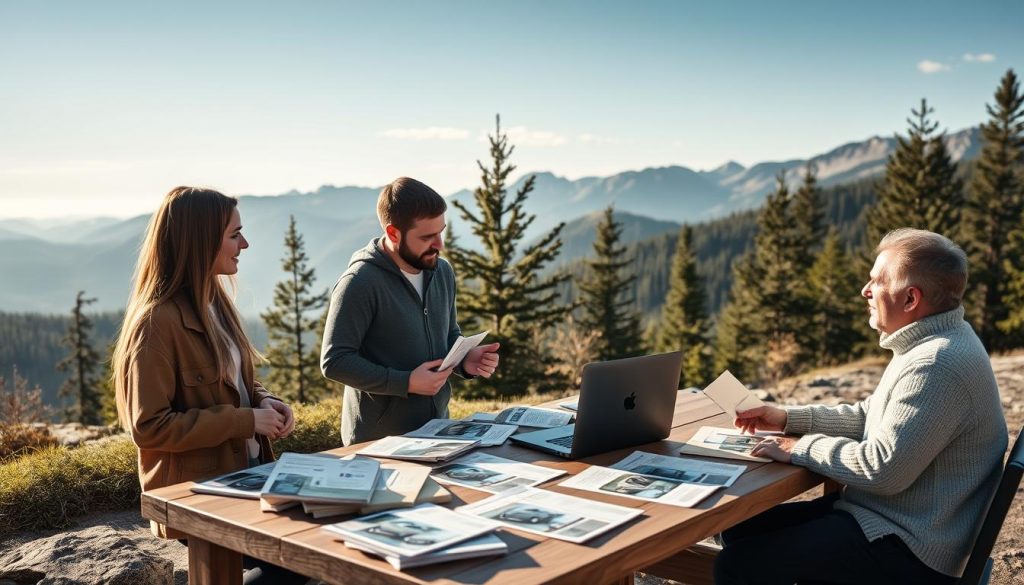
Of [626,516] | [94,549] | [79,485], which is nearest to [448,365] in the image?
[626,516]

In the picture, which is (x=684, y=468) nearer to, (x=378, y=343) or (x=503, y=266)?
(x=378, y=343)

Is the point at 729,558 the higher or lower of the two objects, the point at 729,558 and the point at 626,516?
the lower

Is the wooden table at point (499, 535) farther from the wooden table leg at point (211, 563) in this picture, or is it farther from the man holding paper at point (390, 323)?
the man holding paper at point (390, 323)

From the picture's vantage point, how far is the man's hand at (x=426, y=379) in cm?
332

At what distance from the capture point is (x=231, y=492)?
2.34m

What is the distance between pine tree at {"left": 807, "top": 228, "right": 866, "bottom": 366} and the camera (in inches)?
1473

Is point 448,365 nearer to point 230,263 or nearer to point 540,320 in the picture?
point 230,263

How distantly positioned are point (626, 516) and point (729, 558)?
0.86 meters

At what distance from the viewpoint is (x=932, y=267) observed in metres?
2.56

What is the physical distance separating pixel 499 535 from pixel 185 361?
1.46 m

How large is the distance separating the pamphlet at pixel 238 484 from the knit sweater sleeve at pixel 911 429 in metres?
1.88

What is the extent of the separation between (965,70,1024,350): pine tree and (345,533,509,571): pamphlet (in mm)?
35574

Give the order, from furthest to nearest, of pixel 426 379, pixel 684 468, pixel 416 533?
pixel 426 379 < pixel 684 468 < pixel 416 533

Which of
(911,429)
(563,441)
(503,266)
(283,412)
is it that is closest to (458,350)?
(563,441)
